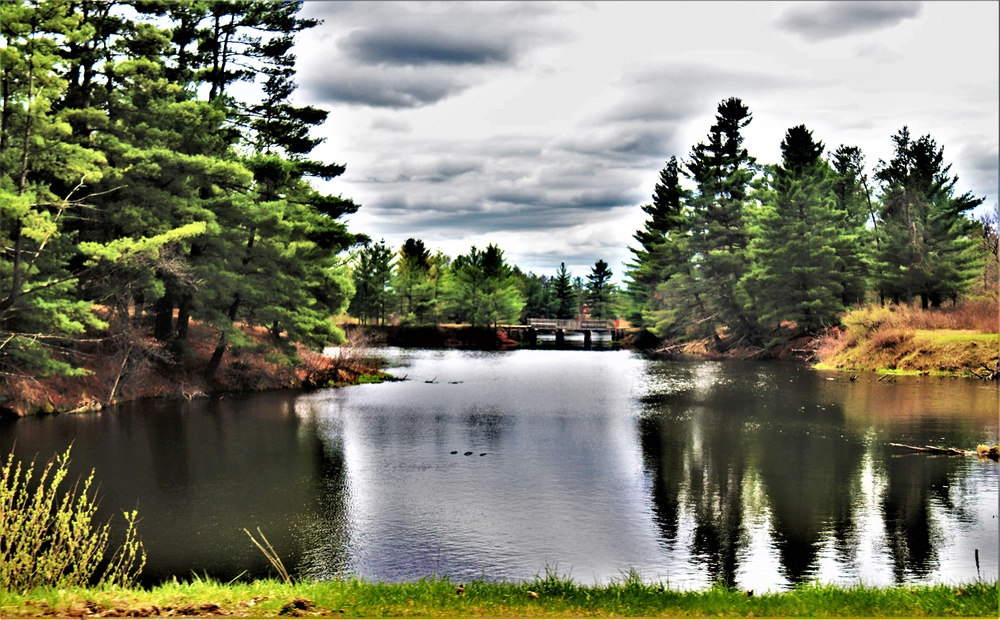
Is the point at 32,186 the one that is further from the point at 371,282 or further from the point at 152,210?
the point at 371,282

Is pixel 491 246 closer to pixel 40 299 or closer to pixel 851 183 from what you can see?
pixel 851 183

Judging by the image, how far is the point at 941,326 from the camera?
51.6 meters

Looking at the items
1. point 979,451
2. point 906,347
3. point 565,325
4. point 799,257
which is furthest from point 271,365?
point 565,325

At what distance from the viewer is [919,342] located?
49562 mm

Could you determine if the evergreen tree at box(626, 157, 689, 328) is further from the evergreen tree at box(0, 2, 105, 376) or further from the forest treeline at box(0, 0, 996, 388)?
the evergreen tree at box(0, 2, 105, 376)

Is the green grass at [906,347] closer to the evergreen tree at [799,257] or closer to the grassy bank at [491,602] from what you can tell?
the evergreen tree at [799,257]

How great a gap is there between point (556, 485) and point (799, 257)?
Answer: 5337 cm

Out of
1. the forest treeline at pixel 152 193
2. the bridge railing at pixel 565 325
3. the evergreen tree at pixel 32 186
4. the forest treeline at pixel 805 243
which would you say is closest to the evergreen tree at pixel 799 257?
the forest treeline at pixel 805 243

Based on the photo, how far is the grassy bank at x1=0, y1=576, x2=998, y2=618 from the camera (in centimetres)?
873

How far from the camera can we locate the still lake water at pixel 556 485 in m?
13.2

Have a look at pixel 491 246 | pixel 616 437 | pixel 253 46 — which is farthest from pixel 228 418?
pixel 491 246

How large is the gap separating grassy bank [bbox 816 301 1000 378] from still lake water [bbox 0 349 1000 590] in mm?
10135

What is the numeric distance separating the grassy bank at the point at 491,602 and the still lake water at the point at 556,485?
183 centimetres

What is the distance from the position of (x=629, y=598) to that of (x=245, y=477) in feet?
43.0
